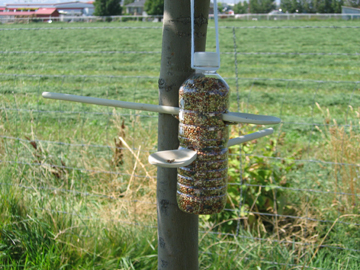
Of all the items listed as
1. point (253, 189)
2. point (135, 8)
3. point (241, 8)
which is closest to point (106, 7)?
point (135, 8)

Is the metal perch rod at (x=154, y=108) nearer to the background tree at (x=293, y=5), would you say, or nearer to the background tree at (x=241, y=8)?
the background tree at (x=293, y=5)

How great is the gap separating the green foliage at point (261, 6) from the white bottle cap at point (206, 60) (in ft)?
191

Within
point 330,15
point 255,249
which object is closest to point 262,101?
point 255,249

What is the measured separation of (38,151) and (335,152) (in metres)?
2.37

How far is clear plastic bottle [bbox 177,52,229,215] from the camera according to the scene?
1146 mm

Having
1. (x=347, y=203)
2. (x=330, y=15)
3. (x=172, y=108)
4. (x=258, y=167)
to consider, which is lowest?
(x=347, y=203)

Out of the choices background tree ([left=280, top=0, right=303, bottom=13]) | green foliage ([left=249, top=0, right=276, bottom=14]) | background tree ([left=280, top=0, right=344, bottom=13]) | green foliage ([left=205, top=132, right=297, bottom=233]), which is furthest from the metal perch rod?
green foliage ([left=249, top=0, right=276, bottom=14])

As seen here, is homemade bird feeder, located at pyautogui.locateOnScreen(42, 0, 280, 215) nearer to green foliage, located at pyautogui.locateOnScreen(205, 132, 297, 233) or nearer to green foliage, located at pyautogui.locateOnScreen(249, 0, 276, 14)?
green foliage, located at pyautogui.locateOnScreen(205, 132, 297, 233)

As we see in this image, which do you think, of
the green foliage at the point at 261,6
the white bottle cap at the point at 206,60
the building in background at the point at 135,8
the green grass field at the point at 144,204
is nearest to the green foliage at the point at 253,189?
the green grass field at the point at 144,204

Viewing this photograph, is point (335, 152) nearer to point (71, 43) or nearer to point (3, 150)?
point (3, 150)

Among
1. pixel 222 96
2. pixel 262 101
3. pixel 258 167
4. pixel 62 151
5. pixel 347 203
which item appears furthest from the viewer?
pixel 262 101

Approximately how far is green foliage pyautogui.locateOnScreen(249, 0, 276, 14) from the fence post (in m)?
58.0

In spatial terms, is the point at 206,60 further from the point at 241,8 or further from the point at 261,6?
the point at 241,8

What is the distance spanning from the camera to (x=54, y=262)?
2.11 m
